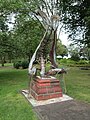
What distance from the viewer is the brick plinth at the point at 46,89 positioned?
560 cm

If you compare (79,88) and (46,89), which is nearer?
(46,89)

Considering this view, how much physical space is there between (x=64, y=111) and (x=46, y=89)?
4.22 feet

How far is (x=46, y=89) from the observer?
18.7 feet

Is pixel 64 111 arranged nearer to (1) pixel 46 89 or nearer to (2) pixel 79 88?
(1) pixel 46 89

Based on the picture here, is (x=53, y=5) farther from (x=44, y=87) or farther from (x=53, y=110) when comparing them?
(x=53, y=110)

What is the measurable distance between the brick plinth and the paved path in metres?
0.58

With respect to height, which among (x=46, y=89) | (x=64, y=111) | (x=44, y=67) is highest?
(x=44, y=67)

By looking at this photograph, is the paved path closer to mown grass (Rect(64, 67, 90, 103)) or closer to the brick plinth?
the brick plinth

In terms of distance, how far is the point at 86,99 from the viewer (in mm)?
5754

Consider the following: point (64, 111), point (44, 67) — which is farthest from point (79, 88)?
point (64, 111)

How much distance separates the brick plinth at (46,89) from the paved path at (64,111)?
1.89ft

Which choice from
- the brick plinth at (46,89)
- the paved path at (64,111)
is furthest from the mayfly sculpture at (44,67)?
the paved path at (64,111)

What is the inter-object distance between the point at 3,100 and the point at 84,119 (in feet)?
10.1

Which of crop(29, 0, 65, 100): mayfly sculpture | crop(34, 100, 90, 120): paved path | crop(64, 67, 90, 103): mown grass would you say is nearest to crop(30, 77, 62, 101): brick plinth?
crop(29, 0, 65, 100): mayfly sculpture
